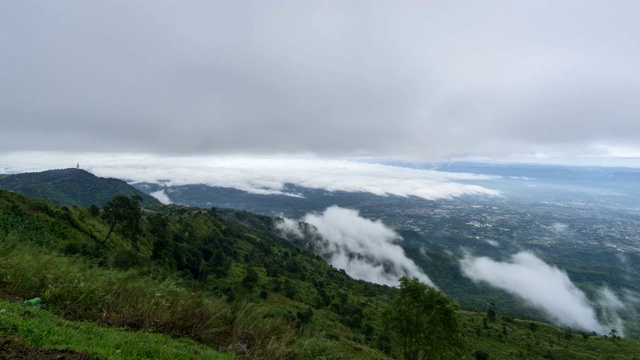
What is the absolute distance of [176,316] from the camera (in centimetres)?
985

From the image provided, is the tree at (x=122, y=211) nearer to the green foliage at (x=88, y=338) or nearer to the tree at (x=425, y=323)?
the green foliage at (x=88, y=338)

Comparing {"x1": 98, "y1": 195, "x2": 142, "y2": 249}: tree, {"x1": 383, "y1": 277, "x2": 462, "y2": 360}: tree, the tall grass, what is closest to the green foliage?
the tall grass

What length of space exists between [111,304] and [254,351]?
5.06 meters

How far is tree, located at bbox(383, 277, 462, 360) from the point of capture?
20.3 meters

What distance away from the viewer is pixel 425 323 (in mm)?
20406

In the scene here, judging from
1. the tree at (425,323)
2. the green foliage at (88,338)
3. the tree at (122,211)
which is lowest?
the tree at (425,323)

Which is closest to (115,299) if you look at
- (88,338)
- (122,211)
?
(88,338)

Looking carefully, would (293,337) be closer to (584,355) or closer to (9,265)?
(9,265)

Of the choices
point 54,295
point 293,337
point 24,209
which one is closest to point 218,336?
point 293,337

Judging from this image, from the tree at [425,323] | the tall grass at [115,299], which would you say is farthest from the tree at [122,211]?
the tree at [425,323]

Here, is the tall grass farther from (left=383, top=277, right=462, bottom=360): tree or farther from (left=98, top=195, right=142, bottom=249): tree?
(left=98, top=195, right=142, bottom=249): tree

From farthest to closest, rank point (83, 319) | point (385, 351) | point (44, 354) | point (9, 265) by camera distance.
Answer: point (385, 351)
point (9, 265)
point (83, 319)
point (44, 354)

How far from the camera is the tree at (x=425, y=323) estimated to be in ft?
66.6

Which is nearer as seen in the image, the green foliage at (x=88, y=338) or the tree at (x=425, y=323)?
the green foliage at (x=88, y=338)
